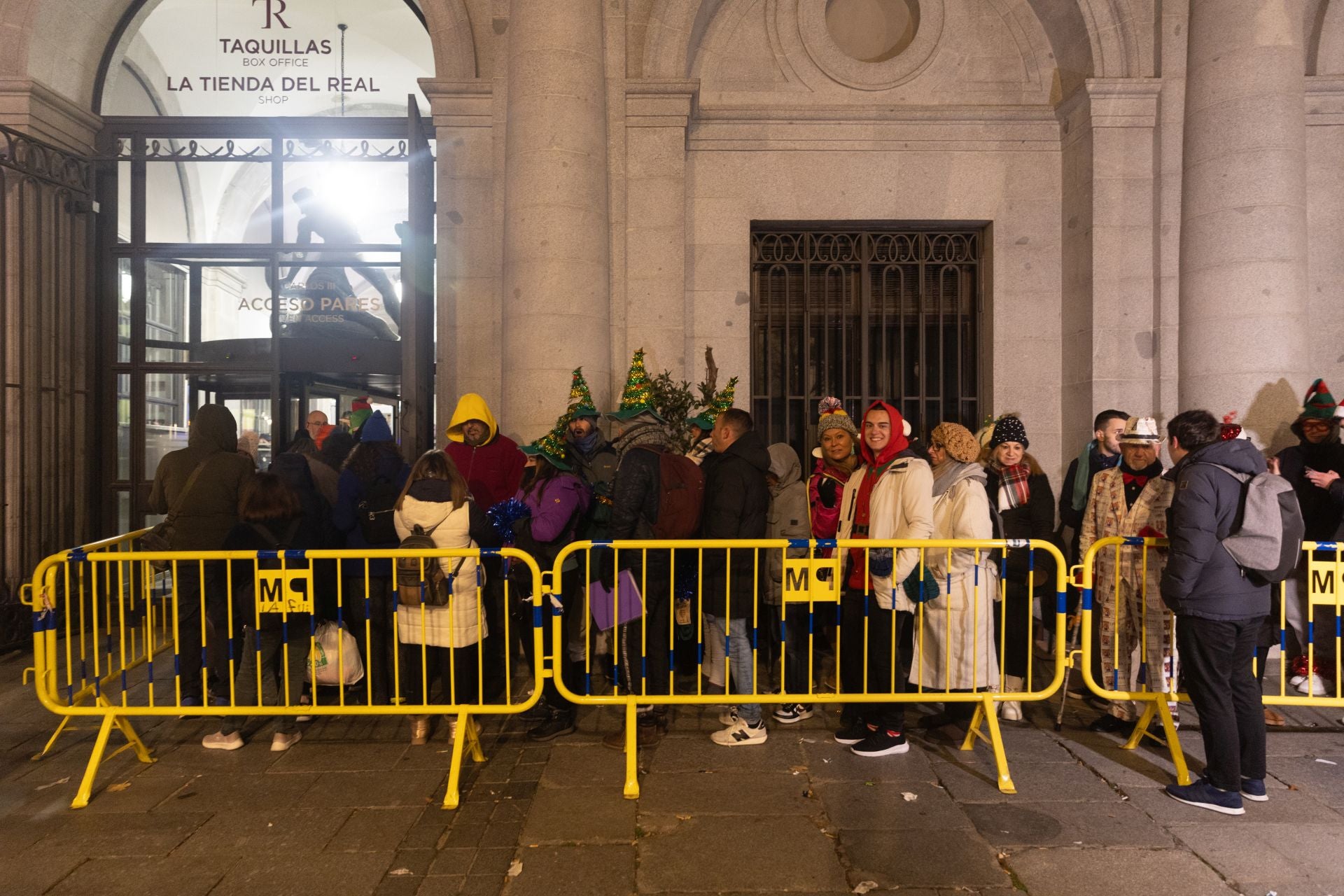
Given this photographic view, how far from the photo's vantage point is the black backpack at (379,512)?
5.01m

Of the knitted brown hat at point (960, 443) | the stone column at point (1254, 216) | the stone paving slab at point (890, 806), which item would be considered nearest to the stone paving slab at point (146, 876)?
the stone paving slab at point (890, 806)

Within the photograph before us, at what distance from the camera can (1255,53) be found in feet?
23.8

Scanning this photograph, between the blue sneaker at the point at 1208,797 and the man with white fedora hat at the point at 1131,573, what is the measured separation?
748 millimetres

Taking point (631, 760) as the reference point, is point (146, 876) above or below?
below

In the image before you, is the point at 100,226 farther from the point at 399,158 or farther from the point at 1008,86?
the point at 1008,86

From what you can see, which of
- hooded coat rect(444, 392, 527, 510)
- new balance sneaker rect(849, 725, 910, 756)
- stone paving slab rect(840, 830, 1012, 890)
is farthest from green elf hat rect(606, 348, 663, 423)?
stone paving slab rect(840, 830, 1012, 890)

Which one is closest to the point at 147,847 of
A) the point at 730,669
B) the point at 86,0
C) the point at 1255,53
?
the point at 730,669

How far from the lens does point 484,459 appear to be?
6.25 metres

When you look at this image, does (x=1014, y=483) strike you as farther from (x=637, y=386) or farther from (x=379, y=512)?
(x=379, y=512)

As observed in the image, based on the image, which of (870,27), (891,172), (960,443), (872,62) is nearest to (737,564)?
(960,443)

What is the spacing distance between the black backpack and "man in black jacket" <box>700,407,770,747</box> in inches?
76.6

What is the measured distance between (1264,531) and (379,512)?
4767 millimetres

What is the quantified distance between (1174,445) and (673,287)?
4.78 m

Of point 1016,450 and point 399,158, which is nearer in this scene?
point 1016,450
